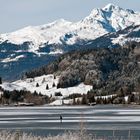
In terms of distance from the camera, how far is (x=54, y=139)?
94.8ft

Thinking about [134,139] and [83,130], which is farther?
[134,139]

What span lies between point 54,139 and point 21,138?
1732 mm

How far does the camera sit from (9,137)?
28.0 meters

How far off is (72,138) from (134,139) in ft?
76.1

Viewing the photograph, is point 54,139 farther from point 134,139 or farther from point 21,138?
point 134,139

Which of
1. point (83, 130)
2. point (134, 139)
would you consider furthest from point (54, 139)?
point (134, 139)

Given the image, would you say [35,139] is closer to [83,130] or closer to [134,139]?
[83,130]

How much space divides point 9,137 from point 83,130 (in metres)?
3.81

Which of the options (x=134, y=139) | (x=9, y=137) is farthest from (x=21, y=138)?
(x=134, y=139)

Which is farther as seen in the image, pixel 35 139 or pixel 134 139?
pixel 134 139

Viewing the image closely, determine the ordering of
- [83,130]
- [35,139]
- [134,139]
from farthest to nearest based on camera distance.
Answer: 1. [134,139]
2. [35,139]
3. [83,130]

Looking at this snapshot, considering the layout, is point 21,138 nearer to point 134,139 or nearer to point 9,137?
point 9,137

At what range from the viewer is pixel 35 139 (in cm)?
2853

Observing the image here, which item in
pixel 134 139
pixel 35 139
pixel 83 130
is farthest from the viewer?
pixel 134 139
